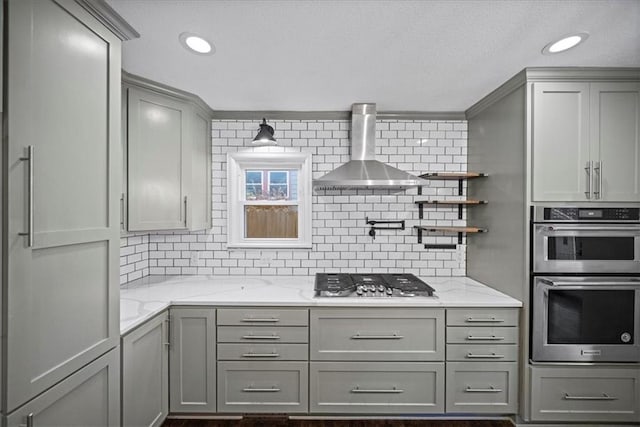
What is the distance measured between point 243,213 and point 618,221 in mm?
2788

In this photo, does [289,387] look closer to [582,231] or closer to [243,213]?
[243,213]

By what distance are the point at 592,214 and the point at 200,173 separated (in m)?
2.85

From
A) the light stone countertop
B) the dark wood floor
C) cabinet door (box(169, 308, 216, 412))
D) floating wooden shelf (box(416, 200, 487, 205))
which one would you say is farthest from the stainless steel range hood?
the dark wood floor

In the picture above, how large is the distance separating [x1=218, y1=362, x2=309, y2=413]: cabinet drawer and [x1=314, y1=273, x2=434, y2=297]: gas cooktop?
1.99 feet

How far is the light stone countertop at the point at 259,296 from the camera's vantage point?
217cm

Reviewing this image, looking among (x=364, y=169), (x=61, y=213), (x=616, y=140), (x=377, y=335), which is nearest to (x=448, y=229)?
(x=364, y=169)

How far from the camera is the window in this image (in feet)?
9.73

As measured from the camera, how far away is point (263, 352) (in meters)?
2.23

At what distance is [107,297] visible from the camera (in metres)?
1.49

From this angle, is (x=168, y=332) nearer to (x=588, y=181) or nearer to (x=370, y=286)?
(x=370, y=286)

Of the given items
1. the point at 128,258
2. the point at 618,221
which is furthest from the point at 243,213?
the point at 618,221

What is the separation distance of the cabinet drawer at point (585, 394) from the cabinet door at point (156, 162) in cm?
277

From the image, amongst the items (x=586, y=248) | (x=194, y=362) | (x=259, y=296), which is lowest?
(x=194, y=362)

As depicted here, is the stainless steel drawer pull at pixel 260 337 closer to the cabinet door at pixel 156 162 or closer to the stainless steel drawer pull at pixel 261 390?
the stainless steel drawer pull at pixel 261 390
